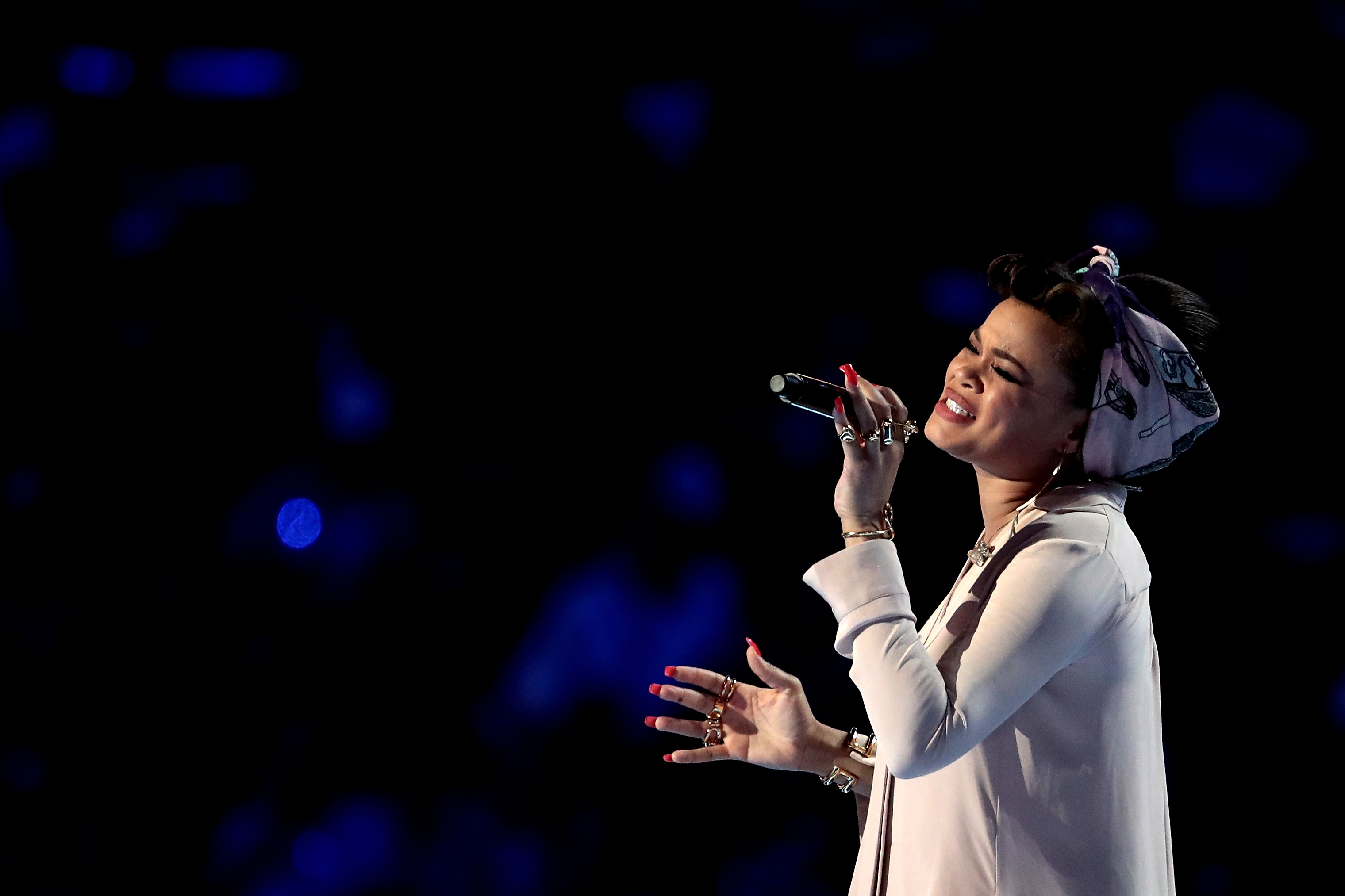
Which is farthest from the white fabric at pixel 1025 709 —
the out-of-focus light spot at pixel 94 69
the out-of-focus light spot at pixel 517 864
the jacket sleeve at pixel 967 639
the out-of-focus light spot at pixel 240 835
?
the out-of-focus light spot at pixel 94 69

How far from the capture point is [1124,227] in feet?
5.36

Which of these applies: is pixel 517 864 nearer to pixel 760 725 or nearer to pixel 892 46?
pixel 760 725

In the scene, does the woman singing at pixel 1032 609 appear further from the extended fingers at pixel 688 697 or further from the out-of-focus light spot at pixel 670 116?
the out-of-focus light spot at pixel 670 116

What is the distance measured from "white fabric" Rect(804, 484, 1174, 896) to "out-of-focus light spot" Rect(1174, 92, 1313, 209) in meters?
0.75

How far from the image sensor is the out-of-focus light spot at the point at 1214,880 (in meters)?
1.65

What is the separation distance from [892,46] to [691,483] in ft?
2.33

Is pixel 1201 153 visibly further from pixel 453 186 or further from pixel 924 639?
pixel 453 186

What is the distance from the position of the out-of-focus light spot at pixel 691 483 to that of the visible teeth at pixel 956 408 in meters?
0.57

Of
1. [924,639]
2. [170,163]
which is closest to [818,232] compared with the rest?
[924,639]

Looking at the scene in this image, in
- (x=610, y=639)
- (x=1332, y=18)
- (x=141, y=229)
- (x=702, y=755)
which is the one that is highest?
(x=1332, y=18)

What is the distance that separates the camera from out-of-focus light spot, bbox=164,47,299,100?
62.4 inches

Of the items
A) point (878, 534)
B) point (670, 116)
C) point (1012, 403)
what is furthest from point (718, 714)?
point (670, 116)

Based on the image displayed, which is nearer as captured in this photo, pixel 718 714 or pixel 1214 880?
pixel 718 714

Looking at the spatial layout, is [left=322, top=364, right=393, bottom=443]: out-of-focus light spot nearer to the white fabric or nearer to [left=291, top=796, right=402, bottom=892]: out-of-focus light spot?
[left=291, top=796, right=402, bottom=892]: out-of-focus light spot
